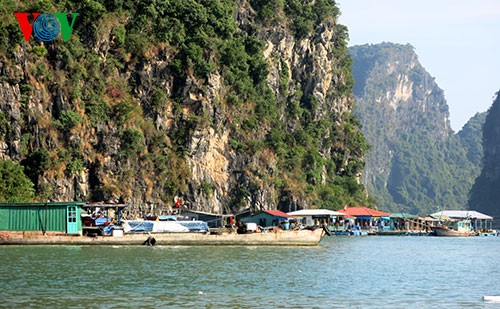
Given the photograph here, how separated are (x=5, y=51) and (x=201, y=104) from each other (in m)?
25.2

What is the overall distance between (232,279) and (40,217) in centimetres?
2504

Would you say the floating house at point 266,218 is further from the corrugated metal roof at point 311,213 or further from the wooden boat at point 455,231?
the wooden boat at point 455,231

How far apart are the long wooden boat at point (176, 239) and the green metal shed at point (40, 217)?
1091 millimetres

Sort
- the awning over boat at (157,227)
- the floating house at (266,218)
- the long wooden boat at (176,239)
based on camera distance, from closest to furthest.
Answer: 1. the long wooden boat at (176,239)
2. the awning over boat at (157,227)
3. the floating house at (266,218)

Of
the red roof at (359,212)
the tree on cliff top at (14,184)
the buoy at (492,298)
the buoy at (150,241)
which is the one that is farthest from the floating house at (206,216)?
the buoy at (492,298)

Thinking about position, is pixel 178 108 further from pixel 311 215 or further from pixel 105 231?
pixel 105 231

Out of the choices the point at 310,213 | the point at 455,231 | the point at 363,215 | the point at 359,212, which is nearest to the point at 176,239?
the point at 310,213

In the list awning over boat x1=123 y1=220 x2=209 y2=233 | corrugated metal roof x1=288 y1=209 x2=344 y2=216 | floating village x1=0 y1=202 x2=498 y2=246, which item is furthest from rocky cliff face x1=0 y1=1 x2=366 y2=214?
awning over boat x1=123 y1=220 x2=209 y2=233

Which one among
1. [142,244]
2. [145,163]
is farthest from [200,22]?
[142,244]

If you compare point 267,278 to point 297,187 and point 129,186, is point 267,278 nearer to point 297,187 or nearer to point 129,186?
point 129,186

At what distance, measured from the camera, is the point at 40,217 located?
6050 centimetres

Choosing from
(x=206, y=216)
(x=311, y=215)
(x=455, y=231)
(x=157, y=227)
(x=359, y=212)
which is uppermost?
(x=359, y=212)

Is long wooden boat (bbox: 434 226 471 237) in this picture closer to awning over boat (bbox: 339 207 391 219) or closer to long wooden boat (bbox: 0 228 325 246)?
awning over boat (bbox: 339 207 391 219)

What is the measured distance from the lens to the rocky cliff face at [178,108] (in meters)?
78.4
